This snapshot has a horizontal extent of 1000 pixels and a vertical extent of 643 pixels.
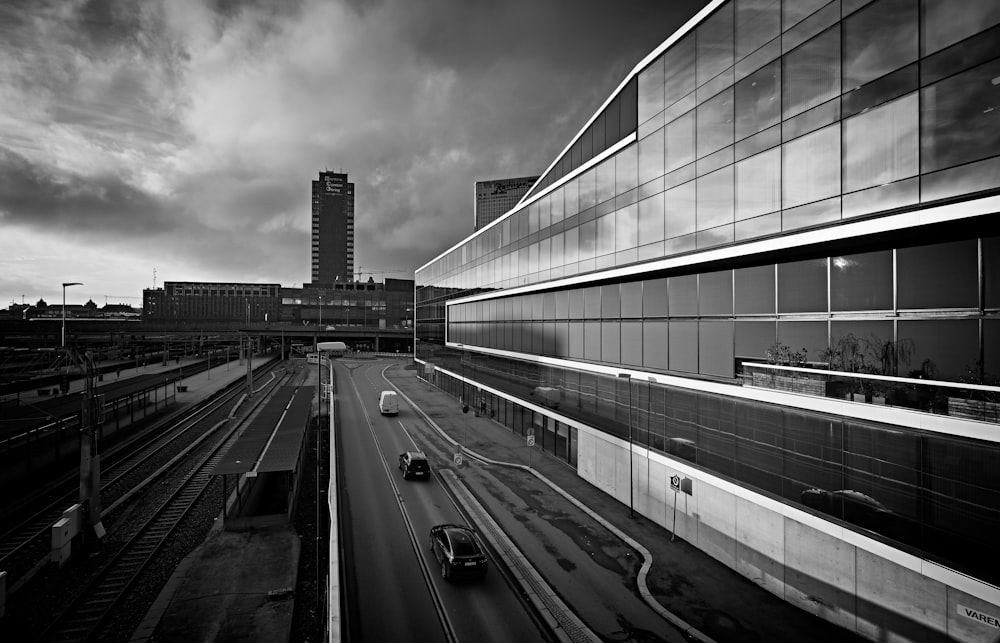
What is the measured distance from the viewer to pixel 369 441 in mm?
36344

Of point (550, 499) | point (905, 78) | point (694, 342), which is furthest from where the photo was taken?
point (550, 499)

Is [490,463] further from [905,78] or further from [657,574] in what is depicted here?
[905,78]

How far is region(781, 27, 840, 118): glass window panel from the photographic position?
14.3 metres

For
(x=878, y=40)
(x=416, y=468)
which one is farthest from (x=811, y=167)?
(x=416, y=468)

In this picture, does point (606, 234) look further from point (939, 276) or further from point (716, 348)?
point (939, 276)

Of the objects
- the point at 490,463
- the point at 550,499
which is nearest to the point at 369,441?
the point at 490,463

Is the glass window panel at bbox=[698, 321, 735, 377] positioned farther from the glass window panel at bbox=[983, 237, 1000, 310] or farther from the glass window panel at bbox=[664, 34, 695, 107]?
the glass window panel at bbox=[664, 34, 695, 107]

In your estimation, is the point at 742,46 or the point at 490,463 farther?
the point at 490,463

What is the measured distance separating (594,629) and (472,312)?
128 feet

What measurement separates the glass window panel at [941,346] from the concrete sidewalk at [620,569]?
25.7ft

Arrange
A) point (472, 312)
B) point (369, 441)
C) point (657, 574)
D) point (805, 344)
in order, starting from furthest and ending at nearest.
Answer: point (472, 312) → point (369, 441) → point (657, 574) → point (805, 344)

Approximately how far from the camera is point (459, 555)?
16.7 metres

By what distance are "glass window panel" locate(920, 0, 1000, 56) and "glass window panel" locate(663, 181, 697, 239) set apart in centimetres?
868

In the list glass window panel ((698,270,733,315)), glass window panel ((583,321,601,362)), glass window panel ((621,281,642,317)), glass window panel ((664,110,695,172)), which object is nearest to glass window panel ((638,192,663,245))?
glass window panel ((664,110,695,172))
